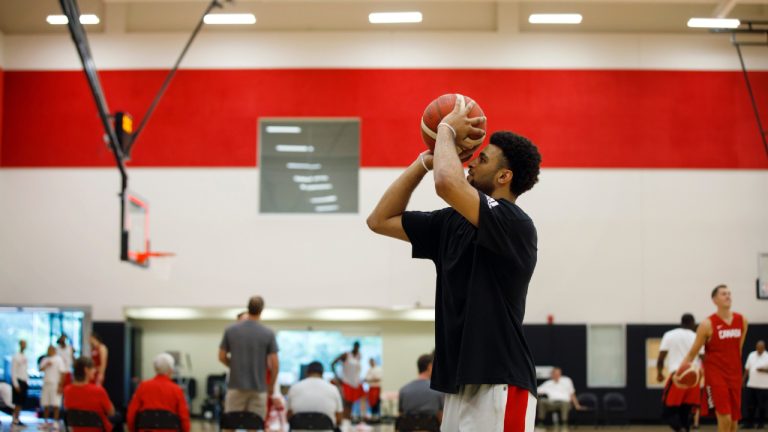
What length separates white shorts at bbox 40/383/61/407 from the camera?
51.1 feet

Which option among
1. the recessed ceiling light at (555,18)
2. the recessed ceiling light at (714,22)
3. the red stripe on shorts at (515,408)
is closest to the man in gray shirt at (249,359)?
the red stripe on shorts at (515,408)

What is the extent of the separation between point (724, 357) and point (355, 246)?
31.3 ft

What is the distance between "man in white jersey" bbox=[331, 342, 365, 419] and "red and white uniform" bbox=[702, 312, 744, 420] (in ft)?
30.7

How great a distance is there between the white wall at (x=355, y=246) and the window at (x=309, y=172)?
0.76 feet

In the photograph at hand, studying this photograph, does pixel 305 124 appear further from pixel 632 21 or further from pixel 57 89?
pixel 632 21

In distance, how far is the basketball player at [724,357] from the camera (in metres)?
8.80

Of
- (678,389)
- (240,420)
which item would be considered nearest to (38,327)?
(240,420)

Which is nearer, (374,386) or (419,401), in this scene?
(419,401)

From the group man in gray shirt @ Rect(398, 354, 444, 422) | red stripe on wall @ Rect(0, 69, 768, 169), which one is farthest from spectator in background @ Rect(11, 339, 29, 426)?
→ man in gray shirt @ Rect(398, 354, 444, 422)

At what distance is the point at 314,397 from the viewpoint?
31.6 ft

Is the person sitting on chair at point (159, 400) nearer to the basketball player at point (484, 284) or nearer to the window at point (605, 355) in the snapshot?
the basketball player at point (484, 284)

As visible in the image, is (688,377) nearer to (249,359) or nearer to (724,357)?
(724,357)

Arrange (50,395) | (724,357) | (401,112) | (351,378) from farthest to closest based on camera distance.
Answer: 1. (401,112)
2. (351,378)
3. (50,395)
4. (724,357)

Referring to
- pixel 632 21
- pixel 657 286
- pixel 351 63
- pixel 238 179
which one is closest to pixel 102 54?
pixel 238 179
